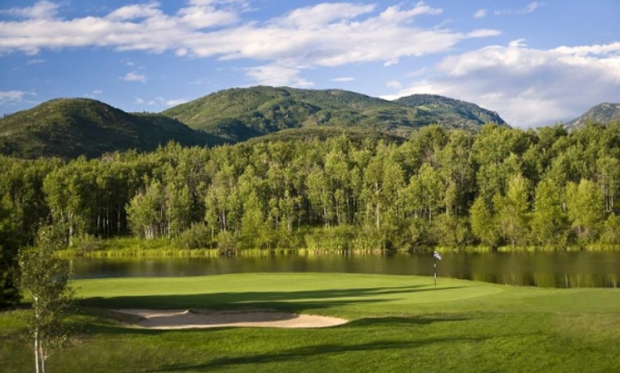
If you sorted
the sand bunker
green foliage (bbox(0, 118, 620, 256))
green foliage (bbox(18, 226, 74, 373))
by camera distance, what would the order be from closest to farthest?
green foliage (bbox(18, 226, 74, 373)) < the sand bunker < green foliage (bbox(0, 118, 620, 256))

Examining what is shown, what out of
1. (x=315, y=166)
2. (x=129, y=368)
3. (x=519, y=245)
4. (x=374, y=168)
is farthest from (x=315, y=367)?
(x=315, y=166)

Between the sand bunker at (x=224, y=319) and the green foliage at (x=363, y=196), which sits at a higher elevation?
the green foliage at (x=363, y=196)

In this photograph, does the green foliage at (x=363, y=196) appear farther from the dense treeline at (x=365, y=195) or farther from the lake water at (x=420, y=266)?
the lake water at (x=420, y=266)

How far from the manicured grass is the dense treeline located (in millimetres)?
65860

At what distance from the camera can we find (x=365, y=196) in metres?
116

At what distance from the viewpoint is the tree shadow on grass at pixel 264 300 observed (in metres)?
32.1

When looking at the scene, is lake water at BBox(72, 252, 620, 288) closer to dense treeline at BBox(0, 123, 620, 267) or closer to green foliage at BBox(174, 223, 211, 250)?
green foliage at BBox(174, 223, 211, 250)

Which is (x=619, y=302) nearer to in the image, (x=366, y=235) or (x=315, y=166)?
(x=366, y=235)

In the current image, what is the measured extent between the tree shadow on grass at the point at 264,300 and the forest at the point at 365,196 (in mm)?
56328

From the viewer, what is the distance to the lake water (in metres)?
56.4

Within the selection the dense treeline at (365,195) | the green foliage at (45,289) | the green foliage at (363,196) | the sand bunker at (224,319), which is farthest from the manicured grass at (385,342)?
the green foliage at (363,196)

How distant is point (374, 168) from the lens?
12012 cm

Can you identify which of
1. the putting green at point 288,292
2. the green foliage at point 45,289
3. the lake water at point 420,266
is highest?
the green foliage at point 45,289

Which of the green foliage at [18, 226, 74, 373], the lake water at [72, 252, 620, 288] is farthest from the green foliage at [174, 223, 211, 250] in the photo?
the green foliage at [18, 226, 74, 373]
